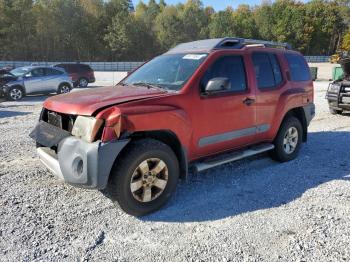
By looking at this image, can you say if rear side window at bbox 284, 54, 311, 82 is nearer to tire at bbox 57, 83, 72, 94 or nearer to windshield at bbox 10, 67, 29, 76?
tire at bbox 57, 83, 72, 94

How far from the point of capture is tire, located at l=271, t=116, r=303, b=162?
579cm

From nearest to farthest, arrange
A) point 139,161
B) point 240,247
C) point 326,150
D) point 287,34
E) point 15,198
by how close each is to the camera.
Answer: point 240,247, point 139,161, point 15,198, point 326,150, point 287,34

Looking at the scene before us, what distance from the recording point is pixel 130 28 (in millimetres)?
65000

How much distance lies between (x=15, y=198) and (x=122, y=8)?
71296mm

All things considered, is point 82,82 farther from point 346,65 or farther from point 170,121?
point 170,121

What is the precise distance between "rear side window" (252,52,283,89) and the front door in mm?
332

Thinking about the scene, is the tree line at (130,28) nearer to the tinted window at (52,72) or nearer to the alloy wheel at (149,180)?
the tinted window at (52,72)

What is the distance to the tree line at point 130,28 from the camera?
58156 mm

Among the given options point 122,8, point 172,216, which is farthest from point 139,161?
point 122,8

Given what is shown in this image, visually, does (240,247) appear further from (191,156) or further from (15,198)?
(15,198)

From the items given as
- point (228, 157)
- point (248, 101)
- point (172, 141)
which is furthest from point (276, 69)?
point (172, 141)

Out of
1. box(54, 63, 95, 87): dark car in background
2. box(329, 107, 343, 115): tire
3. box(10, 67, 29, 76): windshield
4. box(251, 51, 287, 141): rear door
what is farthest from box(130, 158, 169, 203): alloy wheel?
box(54, 63, 95, 87): dark car in background

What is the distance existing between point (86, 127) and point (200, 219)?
1.59m

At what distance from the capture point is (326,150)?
6.77 m
